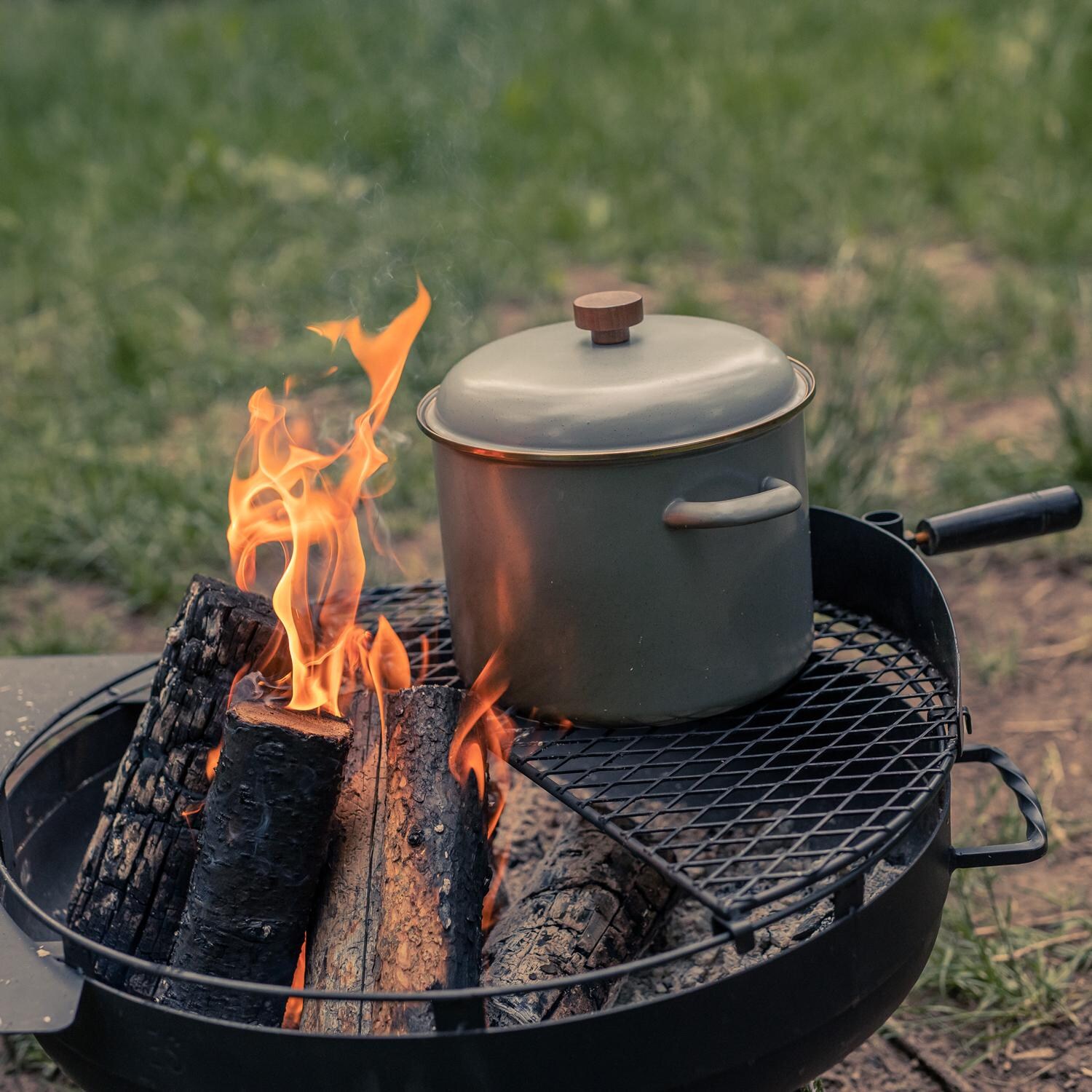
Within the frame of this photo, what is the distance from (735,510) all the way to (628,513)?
0.38 feet

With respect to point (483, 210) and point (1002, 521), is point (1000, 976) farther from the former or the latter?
point (483, 210)

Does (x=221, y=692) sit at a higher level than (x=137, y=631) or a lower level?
higher

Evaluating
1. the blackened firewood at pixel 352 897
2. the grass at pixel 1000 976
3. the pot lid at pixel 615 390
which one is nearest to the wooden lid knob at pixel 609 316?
the pot lid at pixel 615 390

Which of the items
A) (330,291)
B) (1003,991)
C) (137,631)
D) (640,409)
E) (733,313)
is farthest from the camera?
(330,291)

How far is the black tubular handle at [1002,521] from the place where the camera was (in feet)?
5.55

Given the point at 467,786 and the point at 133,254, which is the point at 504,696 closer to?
the point at 467,786

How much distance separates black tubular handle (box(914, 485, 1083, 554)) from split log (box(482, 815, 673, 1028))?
60 cm

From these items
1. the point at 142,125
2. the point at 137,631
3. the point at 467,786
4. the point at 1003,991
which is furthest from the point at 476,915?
the point at 142,125

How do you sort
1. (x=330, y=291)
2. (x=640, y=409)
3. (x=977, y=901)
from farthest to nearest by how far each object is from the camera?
(x=330, y=291), (x=977, y=901), (x=640, y=409)

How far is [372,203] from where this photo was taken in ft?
16.8

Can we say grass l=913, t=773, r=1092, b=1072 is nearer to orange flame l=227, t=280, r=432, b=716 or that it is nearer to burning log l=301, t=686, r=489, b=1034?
burning log l=301, t=686, r=489, b=1034

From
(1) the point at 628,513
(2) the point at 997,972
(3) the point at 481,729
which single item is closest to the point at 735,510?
(1) the point at 628,513

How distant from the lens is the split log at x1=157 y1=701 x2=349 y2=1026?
1401 mm

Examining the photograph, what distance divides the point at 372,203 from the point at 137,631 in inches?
103
